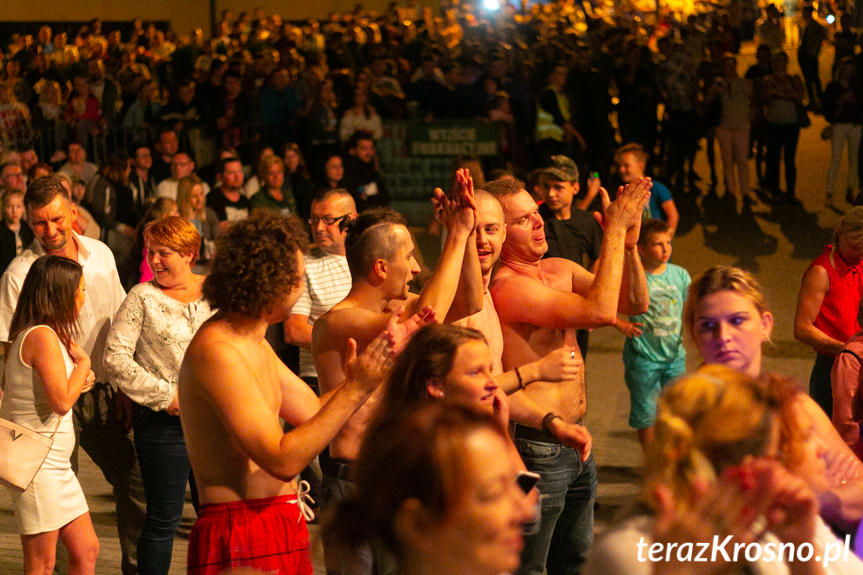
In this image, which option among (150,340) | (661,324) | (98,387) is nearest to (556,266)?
(150,340)

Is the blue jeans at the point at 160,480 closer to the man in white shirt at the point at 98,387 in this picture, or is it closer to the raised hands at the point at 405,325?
the man in white shirt at the point at 98,387

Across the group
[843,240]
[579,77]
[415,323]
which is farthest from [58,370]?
[579,77]

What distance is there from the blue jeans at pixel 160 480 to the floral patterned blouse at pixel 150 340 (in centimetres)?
15

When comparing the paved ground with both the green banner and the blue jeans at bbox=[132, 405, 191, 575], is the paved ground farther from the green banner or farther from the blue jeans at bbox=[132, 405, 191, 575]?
the green banner

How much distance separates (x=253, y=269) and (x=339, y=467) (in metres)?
0.88

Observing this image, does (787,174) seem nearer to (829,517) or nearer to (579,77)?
(579,77)

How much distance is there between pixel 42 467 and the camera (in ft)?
15.0

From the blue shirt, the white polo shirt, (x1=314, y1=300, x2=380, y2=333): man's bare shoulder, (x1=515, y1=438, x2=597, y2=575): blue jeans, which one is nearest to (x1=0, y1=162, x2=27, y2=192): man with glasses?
the white polo shirt

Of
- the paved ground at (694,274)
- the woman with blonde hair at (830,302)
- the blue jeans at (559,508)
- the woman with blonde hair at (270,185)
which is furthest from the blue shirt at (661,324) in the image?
the woman with blonde hair at (270,185)

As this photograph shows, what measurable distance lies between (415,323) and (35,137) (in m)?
13.7

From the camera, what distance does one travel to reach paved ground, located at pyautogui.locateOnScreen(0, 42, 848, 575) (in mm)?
6492

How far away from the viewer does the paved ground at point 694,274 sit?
6.49 meters

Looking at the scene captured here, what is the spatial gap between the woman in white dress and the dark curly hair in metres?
1.38

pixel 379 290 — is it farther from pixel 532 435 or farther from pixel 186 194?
pixel 186 194
